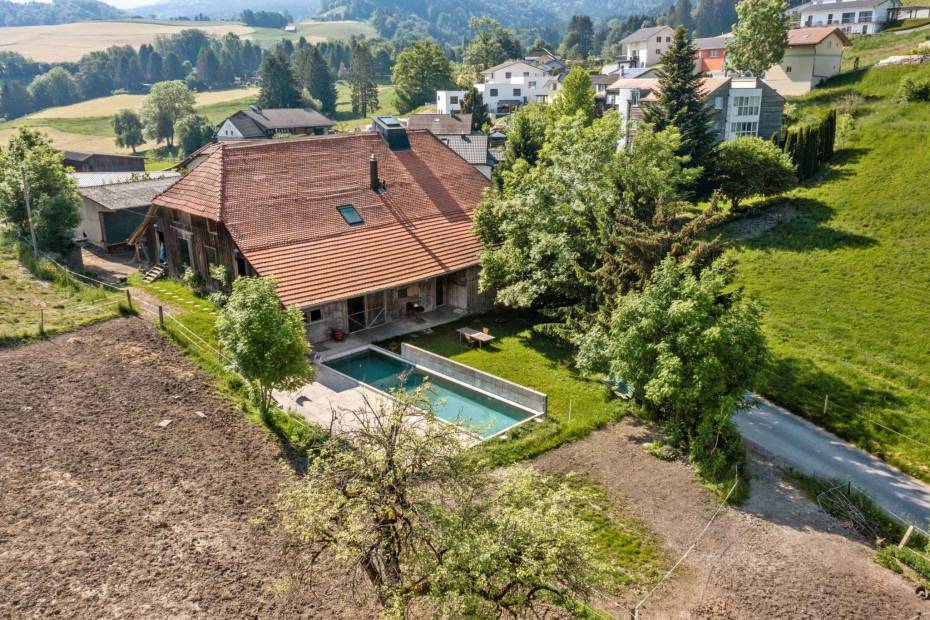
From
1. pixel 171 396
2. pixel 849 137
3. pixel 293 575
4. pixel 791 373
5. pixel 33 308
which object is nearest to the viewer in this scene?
pixel 293 575

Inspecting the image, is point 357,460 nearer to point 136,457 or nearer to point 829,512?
point 136,457

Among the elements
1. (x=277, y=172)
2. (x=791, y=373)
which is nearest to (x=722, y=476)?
(x=791, y=373)

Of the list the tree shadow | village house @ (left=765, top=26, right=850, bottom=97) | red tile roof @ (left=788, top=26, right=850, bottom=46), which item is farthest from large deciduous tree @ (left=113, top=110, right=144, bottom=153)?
the tree shadow

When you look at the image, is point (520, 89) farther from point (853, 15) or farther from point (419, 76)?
point (853, 15)

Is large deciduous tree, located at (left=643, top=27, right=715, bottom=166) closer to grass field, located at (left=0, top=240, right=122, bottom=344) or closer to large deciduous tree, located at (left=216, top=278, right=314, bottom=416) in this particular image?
large deciduous tree, located at (left=216, top=278, right=314, bottom=416)

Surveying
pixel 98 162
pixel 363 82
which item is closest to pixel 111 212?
pixel 98 162

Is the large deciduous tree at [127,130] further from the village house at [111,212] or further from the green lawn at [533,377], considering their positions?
the green lawn at [533,377]

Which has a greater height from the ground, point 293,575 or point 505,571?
point 505,571

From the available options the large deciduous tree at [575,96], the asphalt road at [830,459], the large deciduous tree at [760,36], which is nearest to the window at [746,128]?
the large deciduous tree at [760,36]
